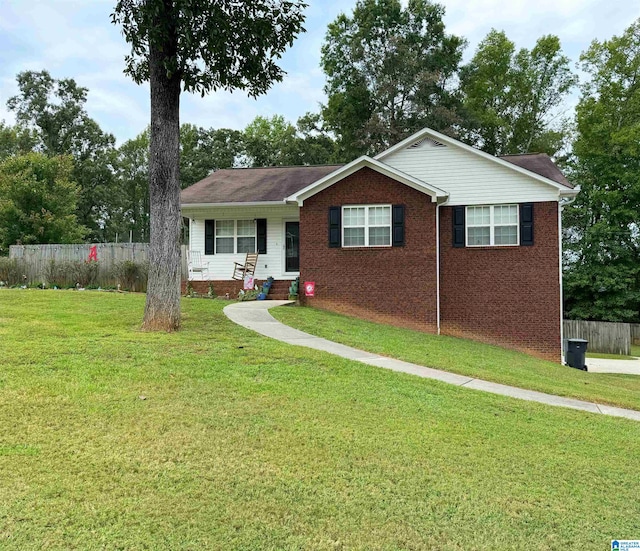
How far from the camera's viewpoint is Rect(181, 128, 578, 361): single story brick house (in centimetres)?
1469

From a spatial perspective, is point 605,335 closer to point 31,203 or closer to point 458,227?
point 458,227

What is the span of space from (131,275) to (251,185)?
5.55 metres

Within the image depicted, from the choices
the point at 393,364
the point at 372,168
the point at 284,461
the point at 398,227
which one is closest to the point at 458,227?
the point at 398,227

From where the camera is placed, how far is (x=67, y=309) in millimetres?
11773

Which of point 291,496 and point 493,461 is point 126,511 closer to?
point 291,496

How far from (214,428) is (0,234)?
97.3ft

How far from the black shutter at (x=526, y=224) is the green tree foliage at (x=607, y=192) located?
17859 mm

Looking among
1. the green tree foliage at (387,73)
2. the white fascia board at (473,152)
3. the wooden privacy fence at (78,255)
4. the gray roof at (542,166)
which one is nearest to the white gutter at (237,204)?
the wooden privacy fence at (78,255)

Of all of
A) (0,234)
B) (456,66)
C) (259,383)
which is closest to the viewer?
(259,383)

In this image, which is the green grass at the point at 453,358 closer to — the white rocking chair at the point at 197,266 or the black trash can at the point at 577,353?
the black trash can at the point at 577,353

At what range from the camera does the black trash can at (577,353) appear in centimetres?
1499

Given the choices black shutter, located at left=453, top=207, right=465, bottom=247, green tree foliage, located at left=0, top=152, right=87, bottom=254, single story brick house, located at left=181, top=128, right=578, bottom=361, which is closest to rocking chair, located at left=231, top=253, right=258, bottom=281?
single story brick house, located at left=181, top=128, right=578, bottom=361

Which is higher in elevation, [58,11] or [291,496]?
[58,11]

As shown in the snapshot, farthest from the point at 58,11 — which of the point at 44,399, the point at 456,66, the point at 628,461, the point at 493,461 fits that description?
the point at 456,66
